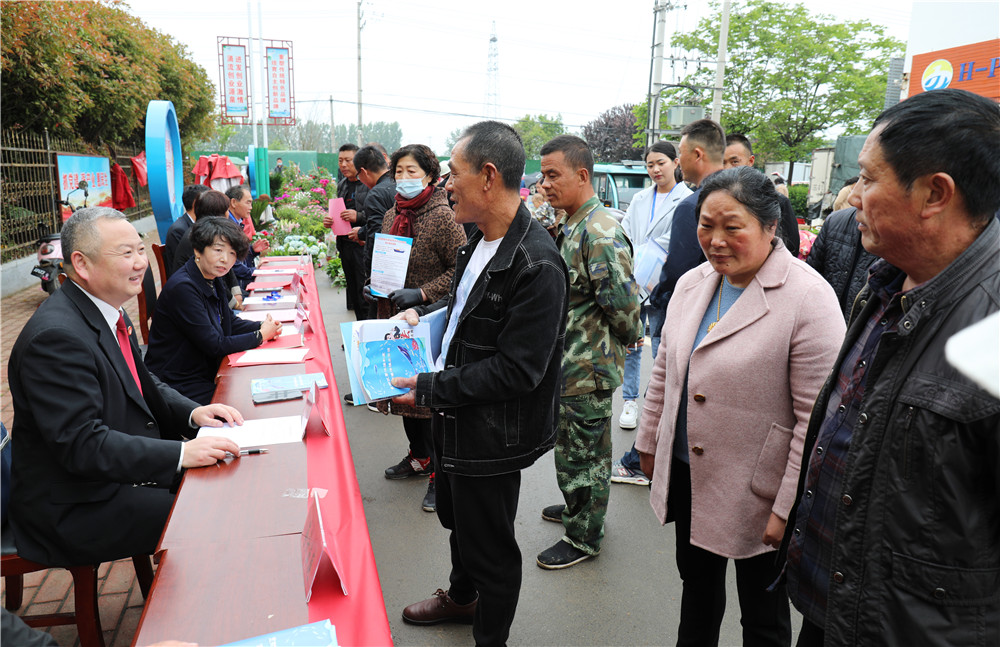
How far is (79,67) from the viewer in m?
11.0

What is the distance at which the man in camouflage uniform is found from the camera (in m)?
2.82

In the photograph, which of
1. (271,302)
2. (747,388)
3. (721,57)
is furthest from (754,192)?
(721,57)

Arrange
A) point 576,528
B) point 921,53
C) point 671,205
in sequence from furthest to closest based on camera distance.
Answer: point 921,53
point 671,205
point 576,528

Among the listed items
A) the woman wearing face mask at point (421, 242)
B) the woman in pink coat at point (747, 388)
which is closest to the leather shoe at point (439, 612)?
the woman wearing face mask at point (421, 242)

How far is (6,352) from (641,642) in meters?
6.95

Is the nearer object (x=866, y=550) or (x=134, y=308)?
(x=866, y=550)

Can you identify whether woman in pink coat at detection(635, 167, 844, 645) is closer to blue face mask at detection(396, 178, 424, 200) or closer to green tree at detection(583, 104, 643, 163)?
blue face mask at detection(396, 178, 424, 200)

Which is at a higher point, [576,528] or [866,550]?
[866,550]

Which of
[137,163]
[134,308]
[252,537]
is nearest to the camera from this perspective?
[252,537]

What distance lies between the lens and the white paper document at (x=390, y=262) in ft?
11.9

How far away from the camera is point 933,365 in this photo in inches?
46.3

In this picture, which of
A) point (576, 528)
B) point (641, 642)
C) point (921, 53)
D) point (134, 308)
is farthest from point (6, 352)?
point (921, 53)

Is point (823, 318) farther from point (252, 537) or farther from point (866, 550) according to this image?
point (252, 537)

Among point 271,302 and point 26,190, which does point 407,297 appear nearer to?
point 271,302
